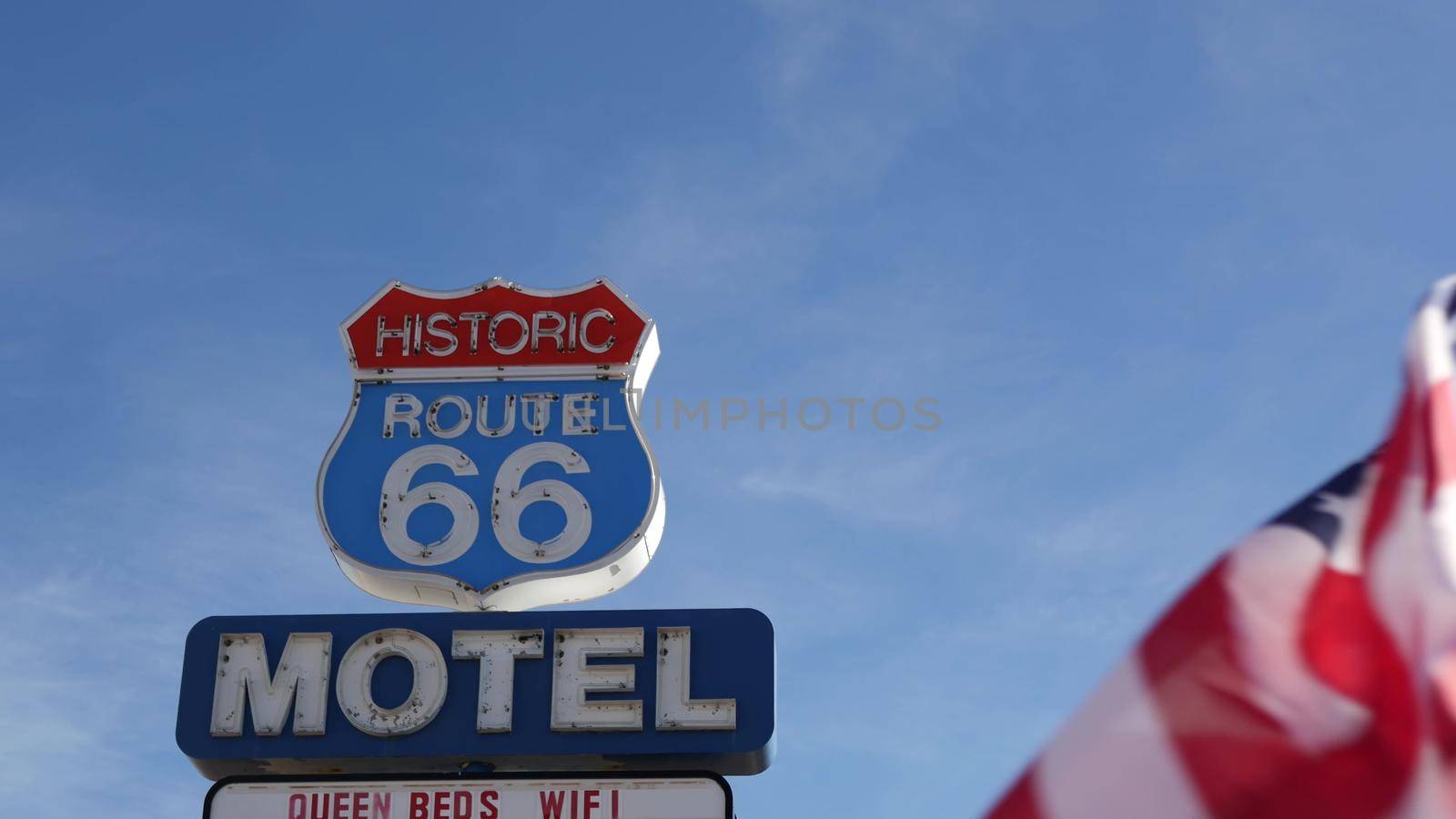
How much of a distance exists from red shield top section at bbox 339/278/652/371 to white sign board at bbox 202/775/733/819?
3.94 meters

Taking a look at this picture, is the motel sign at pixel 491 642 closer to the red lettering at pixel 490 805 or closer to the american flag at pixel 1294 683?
the red lettering at pixel 490 805

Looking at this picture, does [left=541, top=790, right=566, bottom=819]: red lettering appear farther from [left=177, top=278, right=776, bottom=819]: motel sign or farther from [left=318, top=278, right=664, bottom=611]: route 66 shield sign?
[left=318, top=278, right=664, bottom=611]: route 66 shield sign

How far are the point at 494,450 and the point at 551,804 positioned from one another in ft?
11.1

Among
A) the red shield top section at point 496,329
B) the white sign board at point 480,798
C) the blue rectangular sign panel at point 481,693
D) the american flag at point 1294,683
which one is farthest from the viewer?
the red shield top section at point 496,329

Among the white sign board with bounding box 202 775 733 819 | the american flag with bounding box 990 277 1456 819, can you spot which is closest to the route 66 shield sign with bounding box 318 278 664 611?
the white sign board with bounding box 202 775 733 819

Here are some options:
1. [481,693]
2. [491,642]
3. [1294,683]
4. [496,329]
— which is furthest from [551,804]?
[1294,683]

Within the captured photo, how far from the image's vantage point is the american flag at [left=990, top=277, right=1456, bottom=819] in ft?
17.8

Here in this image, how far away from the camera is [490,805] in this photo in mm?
14023

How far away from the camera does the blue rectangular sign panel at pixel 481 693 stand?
14.5 meters

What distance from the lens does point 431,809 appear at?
14008 mm

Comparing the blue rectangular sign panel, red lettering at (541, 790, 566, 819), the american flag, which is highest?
the blue rectangular sign panel

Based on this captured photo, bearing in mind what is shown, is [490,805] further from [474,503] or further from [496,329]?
[496,329]

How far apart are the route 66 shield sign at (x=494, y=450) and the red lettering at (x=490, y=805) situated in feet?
6.05

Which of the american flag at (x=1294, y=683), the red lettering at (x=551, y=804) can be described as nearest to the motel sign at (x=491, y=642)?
the red lettering at (x=551, y=804)
